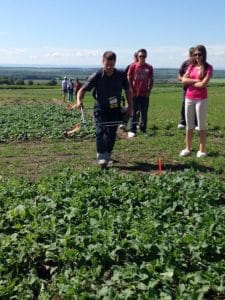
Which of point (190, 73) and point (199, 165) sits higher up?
point (190, 73)

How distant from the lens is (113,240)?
201 inches

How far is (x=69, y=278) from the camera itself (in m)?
4.62

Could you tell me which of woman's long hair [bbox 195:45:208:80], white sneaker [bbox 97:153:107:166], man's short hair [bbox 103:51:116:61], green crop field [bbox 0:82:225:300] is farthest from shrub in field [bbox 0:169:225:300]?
woman's long hair [bbox 195:45:208:80]

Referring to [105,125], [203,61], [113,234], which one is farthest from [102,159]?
[113,234]

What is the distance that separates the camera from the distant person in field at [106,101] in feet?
Result: 29.6

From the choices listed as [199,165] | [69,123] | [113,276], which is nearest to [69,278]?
[113,276]

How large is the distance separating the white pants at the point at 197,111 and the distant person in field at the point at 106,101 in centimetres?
122

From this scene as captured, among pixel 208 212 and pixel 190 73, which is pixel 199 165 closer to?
pixel 190 73

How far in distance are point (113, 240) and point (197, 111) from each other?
5096mm

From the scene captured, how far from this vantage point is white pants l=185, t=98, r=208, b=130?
959 cm

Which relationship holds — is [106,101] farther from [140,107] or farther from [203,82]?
[140,107]

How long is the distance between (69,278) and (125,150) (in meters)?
6.52

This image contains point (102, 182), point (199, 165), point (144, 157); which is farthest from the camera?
point (144, 157)

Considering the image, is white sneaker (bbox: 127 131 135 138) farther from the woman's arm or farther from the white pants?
the woman's arm
